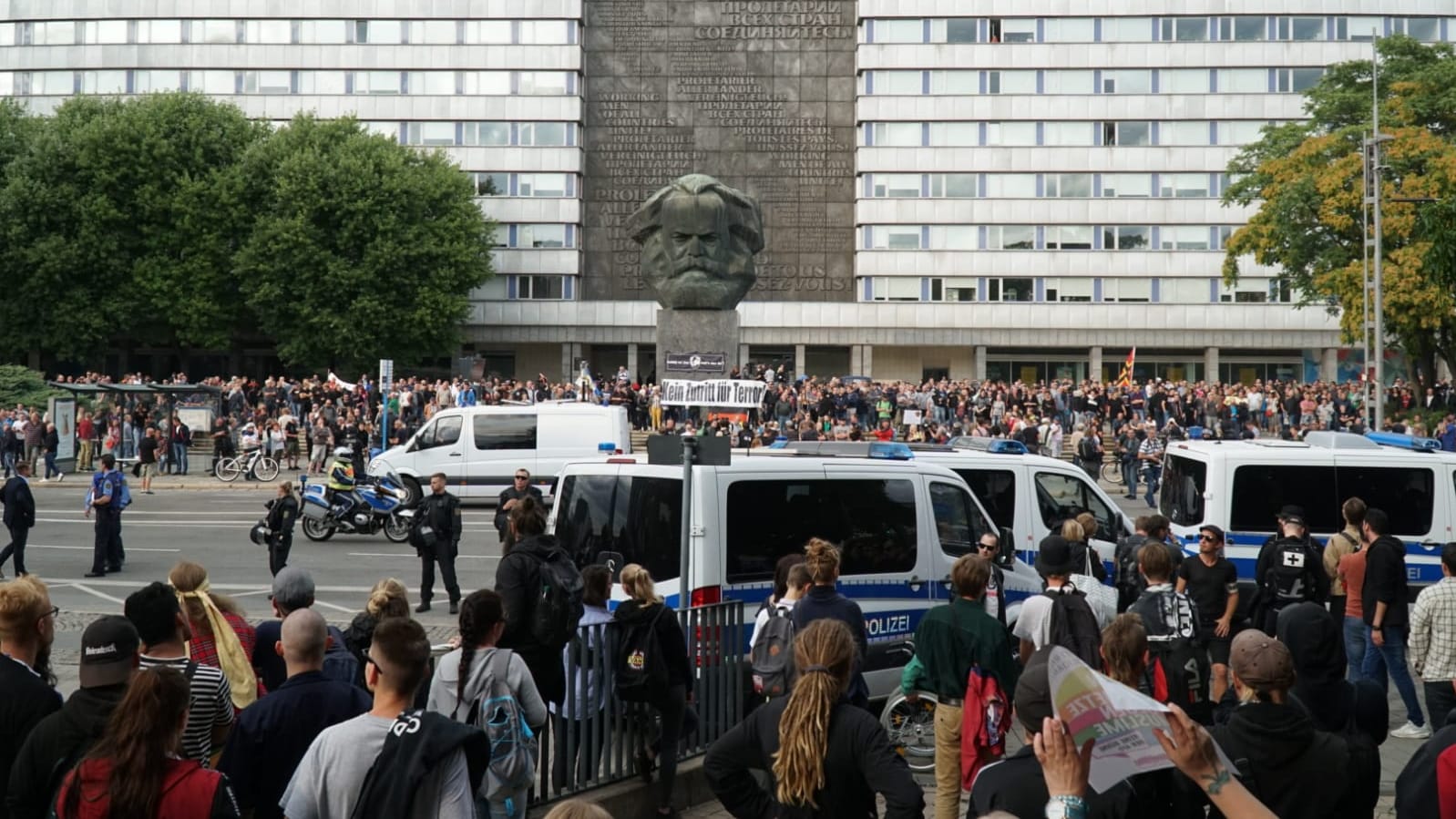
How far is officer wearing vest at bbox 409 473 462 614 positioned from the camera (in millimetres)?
16000

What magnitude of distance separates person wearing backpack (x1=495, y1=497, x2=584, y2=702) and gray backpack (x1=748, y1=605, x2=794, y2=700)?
1.02 m

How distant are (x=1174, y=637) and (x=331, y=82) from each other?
214 feet

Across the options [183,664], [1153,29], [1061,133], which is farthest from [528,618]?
[1153,29]

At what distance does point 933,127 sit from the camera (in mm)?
67062

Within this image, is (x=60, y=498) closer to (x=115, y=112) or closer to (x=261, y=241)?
(x=261, y=241)

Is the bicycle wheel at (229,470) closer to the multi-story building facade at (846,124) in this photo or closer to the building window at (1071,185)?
the multi-story building facade at (846,124)

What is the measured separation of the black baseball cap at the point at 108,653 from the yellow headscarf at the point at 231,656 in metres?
1.74

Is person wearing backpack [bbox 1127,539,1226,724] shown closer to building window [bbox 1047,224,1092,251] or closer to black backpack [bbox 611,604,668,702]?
black backpack [bbox 611,604,668,702]

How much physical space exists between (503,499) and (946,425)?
24.7 meters

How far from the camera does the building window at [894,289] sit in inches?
2643

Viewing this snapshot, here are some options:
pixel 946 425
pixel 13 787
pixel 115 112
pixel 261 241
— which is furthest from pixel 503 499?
A: pixel 115 112

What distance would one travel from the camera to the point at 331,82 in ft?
220

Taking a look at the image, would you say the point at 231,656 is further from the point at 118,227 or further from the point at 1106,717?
the point at 118,227

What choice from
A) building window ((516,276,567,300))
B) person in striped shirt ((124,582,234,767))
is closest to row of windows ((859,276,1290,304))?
building window ((516,276,567,300))
